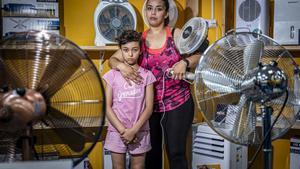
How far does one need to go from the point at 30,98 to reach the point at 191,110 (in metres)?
1.32

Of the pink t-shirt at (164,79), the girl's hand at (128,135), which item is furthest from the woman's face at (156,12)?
the girl's hand at (128,135)

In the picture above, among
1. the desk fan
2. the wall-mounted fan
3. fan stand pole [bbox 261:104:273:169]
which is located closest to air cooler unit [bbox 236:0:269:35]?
the wall-mounted fan

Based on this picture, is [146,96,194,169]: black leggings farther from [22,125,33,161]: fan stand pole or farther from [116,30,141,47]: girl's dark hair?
[22,125,33,161]: fan stand pole

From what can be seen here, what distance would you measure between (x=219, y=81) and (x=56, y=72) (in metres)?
0.68

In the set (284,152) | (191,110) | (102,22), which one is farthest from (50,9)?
(284,152)

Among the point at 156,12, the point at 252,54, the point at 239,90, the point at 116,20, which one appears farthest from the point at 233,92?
the point at 116,20

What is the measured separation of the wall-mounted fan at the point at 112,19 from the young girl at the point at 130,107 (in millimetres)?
607

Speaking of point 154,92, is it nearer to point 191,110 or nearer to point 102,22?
point 191,110

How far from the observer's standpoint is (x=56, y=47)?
120cm

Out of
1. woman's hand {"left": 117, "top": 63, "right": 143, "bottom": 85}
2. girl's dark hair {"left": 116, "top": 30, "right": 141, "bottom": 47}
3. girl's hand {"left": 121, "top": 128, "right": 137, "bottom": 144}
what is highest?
girl's dark hair {"left": 116, "top": 30, "right": 141, "bottom": 47}

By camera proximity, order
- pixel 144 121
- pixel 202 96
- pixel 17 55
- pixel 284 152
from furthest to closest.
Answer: pixel 284 152 → pixel 144 121 → pixel 202 96 → pixel 17 55

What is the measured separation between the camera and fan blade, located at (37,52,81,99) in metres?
1.24

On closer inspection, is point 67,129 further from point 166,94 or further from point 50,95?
point 166,94

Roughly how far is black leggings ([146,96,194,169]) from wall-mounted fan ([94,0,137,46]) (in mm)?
832
